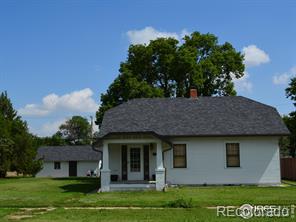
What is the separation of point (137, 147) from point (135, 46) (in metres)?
19.0

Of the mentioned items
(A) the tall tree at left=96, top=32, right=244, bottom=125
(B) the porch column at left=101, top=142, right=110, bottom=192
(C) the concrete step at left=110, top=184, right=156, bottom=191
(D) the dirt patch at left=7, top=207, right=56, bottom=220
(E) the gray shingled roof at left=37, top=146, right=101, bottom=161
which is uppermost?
(A) the tall tree at left=96, top=32, right=244, bottom=125

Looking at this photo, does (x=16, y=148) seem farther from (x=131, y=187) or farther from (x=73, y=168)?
(x=131, y=187)

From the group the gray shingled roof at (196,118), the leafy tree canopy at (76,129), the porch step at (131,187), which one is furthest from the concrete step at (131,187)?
the leafy tree canopy at (76,129)

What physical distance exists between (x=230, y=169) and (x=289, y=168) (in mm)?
10833

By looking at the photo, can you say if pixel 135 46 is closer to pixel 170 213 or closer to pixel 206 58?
pixel 206 58

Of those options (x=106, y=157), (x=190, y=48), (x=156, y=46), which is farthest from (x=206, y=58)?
(x=106, y=157)

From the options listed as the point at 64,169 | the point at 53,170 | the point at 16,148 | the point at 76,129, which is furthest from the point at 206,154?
the point at 76,129

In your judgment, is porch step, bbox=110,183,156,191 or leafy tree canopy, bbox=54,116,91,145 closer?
porch step, bbox=110,183,156,191

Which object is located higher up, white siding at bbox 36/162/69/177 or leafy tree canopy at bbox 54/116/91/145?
leafy tree canopy at bbox 54/116/91/145

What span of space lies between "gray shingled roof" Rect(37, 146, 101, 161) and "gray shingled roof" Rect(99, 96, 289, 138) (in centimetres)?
3692

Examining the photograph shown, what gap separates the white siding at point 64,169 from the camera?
223 feet

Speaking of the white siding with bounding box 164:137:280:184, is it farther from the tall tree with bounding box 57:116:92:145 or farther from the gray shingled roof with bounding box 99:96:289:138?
the tall tree with bounding box 57:116:92:145

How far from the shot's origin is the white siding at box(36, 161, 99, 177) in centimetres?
6788

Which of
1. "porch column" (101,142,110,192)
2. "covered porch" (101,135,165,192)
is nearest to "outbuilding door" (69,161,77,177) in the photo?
"covered porch" (101,135,165,192)
